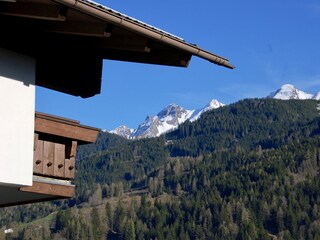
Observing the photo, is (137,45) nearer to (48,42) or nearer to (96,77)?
(48,42)

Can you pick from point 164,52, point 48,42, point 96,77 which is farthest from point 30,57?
point 96,77

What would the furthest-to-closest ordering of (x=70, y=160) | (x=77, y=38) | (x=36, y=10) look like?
(x=70, y=160)
(x=77, y=38)
(x=36, y=10)

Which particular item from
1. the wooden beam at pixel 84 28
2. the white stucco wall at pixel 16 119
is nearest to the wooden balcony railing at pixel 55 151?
the white stucco wall at pixel 16 119

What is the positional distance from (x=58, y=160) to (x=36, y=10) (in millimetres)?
2650

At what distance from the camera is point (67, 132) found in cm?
1100

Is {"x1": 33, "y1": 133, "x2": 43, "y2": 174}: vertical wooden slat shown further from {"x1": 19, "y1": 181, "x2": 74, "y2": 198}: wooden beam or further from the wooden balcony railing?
{"x1": 19, "y1": 181, "x2": 74, "y2": 198}: wooden beam

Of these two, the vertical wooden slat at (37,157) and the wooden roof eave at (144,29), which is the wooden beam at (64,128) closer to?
the vertical wooden slat at (37,157)

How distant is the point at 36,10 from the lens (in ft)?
29.8

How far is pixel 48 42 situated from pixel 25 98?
1102 mm

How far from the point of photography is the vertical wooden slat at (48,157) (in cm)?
1069

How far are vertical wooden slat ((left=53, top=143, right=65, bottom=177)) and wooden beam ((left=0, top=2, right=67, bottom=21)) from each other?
2.37 meters

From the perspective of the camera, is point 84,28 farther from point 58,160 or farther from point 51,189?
point 51,189

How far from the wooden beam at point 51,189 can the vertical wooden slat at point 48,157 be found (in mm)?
183

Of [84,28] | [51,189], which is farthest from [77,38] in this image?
[51,189]
